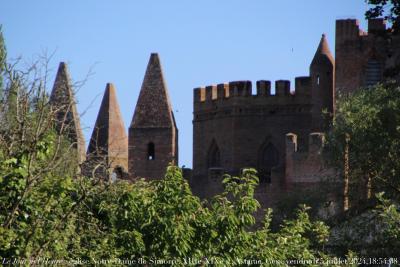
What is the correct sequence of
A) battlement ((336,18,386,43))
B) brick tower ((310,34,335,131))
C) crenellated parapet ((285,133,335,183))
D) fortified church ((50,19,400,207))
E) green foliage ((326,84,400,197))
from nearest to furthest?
green foliage ((326,84,400,197)) < crenellated parapet ((285,133,335,183)) < battlement ((336,18,386,43)) < brick tower ((310,34,335,131)) < fortified church ((50,19,400,207))

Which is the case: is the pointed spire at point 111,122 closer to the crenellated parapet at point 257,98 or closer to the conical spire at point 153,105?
the conical spire at point 153,105

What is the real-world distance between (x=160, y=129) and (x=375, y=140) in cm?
2797

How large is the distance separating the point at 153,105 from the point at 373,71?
10.9 m

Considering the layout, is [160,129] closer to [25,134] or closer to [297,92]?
[297,92]

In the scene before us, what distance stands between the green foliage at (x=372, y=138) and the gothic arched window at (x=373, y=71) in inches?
586

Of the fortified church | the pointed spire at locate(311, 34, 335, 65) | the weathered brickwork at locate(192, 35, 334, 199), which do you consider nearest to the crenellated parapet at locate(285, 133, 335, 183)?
the fortified church

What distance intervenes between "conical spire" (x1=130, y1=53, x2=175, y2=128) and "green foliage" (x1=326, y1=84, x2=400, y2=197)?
77.4 ft

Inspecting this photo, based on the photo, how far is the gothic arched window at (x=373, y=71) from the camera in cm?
5825

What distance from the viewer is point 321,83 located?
62.2 metres

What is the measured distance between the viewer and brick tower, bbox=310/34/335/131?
61.5 metres

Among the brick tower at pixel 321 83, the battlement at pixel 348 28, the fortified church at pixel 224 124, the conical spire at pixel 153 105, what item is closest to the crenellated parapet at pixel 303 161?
the fortified church at pixel 224 124

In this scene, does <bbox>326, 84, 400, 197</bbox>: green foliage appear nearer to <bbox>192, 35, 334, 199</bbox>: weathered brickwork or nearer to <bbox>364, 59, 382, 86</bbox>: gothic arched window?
<bbox>364, 59, 382, 86</bbox>: gothic arched window

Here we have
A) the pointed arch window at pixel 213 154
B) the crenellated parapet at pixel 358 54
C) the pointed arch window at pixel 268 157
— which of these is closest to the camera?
the crenellated parapet at pixel 358 54

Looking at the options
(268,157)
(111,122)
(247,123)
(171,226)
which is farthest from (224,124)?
(171,226)
